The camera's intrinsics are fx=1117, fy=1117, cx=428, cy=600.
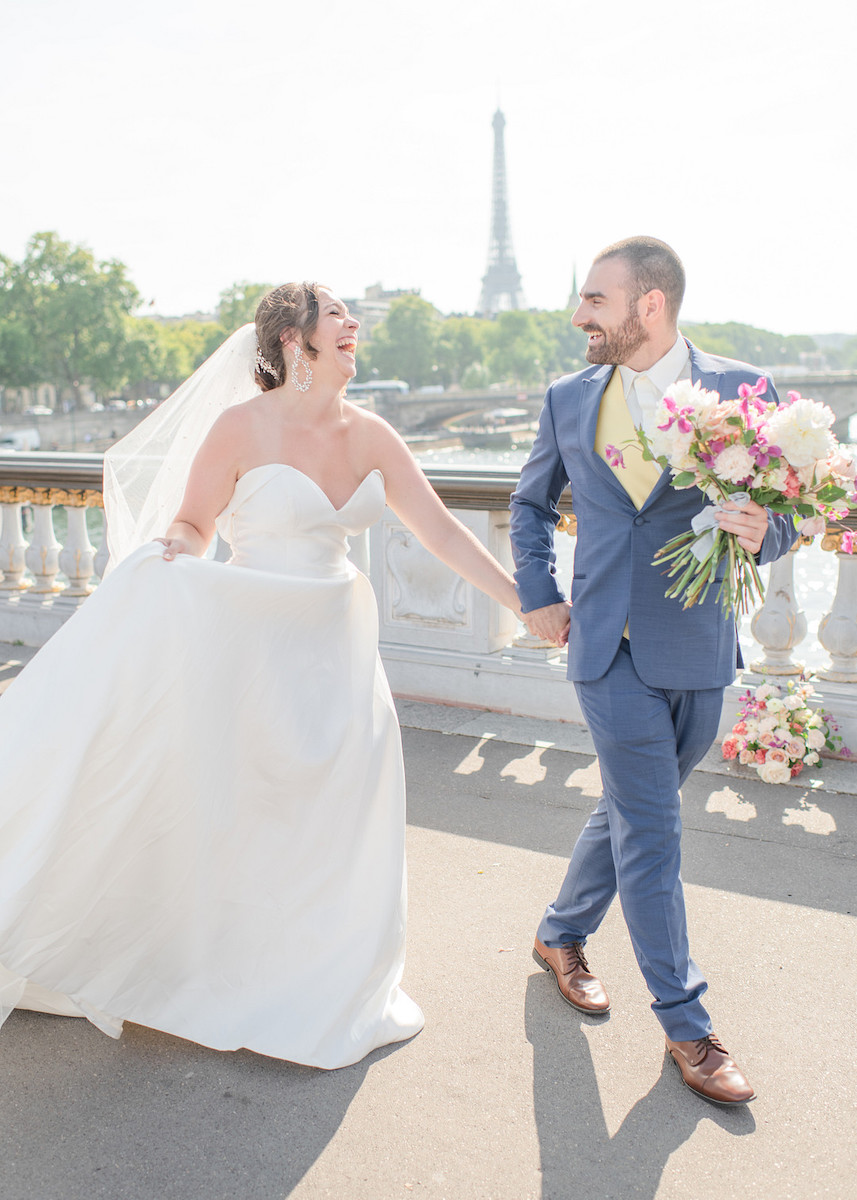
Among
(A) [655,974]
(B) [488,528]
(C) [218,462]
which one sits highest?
(C) [218,462]

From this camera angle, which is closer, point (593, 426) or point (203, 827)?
point (593, 426)

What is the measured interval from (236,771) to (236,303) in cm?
8367

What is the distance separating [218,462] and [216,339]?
3391 inches

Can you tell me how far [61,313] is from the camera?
217ft

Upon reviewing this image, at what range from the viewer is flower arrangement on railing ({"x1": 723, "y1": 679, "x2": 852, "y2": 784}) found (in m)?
4.46

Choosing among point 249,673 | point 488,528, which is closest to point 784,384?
point 488,528

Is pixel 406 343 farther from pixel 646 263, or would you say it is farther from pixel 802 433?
pixel 802 433

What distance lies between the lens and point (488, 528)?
18.1ft

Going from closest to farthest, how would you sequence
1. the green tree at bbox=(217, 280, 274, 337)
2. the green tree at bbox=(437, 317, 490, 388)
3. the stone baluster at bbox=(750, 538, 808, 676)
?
the stone baluster at bbox=(750, 538, 808, 676) → the green tree at bbox=(217, 280, 274, 337) → the green tree at bbox=(437, 317, 490, 388)

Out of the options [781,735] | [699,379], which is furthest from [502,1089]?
[781,735]

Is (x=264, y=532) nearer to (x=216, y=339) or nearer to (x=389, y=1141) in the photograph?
(x=389, y=1141)

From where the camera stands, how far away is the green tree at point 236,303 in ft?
266

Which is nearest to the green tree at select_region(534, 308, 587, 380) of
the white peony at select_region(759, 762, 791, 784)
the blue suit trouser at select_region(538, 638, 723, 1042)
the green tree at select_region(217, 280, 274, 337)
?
the green tree at select_region(217, 280, 274, 337)

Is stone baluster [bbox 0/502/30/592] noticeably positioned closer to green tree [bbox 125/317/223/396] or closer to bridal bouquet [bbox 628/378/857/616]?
bridal bouquet [bbox 628/378/857/616]
